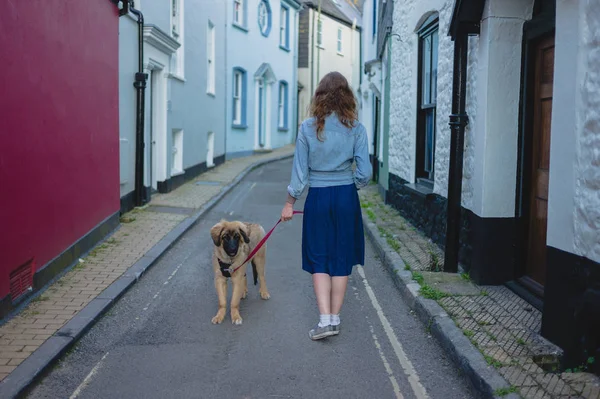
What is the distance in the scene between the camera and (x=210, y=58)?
2106cm

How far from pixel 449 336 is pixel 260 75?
23.3m

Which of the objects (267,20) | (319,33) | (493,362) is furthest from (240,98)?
(493,362)

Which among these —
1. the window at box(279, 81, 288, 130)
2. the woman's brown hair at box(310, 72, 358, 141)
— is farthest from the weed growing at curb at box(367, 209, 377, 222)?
the window at box(279, 81, 288, 130)

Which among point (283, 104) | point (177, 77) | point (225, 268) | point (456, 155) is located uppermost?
point (283, 104)

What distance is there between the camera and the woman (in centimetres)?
552

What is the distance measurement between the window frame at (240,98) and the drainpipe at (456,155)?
18.2m

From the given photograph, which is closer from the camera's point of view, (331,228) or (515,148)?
(331,228)

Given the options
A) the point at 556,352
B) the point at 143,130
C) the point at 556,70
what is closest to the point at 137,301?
the point at 556,352

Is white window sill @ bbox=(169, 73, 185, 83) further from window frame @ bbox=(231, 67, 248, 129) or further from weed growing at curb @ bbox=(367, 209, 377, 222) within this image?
window frame @ bbox=(231, 67, 248, 129)

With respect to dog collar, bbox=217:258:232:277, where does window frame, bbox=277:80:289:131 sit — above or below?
above

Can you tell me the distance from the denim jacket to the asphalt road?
4.27 feet

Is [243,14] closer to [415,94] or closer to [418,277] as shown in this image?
[415,94]

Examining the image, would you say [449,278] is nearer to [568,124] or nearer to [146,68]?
[568,124]

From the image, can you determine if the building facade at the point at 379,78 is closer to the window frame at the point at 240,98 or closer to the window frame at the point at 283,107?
the window frame at the point at 240,98
